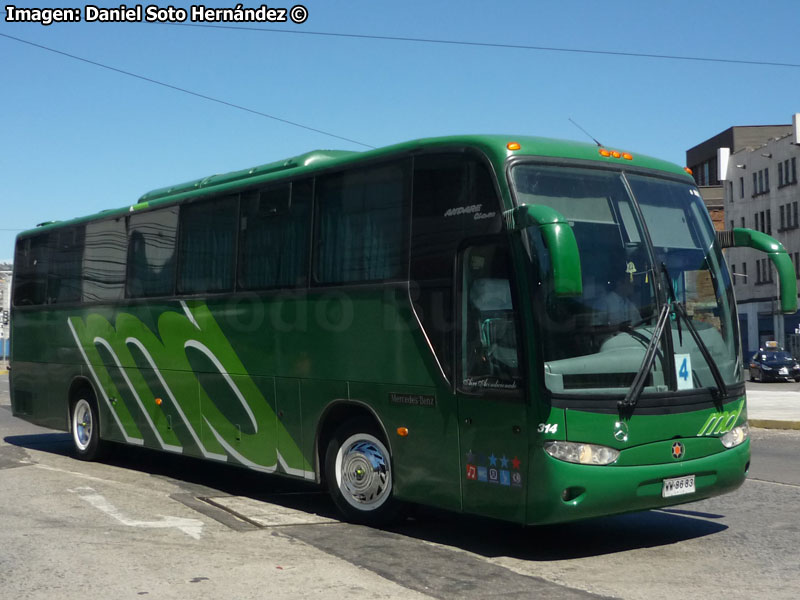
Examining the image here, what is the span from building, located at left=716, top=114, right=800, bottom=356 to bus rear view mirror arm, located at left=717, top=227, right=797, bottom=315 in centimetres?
5538

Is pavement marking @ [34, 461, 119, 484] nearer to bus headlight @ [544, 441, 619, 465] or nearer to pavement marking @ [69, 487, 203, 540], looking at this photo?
pavement marking @ [69, 487, 203, 540]

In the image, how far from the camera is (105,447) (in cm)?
1488

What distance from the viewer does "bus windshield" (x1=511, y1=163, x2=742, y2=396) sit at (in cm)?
771

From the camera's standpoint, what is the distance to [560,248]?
23.4 ft

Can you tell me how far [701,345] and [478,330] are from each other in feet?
5.79

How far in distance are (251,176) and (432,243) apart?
3.60 metres

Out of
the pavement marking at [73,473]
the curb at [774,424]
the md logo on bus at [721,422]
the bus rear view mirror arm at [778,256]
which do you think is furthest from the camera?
the curb at [774,424]

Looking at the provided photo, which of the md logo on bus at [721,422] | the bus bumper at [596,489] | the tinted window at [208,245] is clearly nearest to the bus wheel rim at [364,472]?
the bus bumper at [596,489]

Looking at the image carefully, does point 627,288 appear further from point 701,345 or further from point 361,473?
point 361,473

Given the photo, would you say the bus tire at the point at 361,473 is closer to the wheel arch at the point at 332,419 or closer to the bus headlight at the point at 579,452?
the wheel arch at the point at 332,419

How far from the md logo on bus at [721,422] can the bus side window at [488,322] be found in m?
1.70

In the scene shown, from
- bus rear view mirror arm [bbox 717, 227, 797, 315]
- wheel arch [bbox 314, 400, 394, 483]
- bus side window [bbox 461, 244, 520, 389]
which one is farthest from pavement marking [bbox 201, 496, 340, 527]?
bus rear view mirror arm [bbox 717, 227, 797, 315]

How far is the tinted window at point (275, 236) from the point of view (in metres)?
10.3

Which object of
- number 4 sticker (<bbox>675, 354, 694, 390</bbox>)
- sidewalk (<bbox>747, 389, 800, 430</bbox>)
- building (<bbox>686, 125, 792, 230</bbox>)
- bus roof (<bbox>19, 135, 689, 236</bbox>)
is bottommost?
sidewalk (<bbox>747, 389, 800, 430</bbox>)
